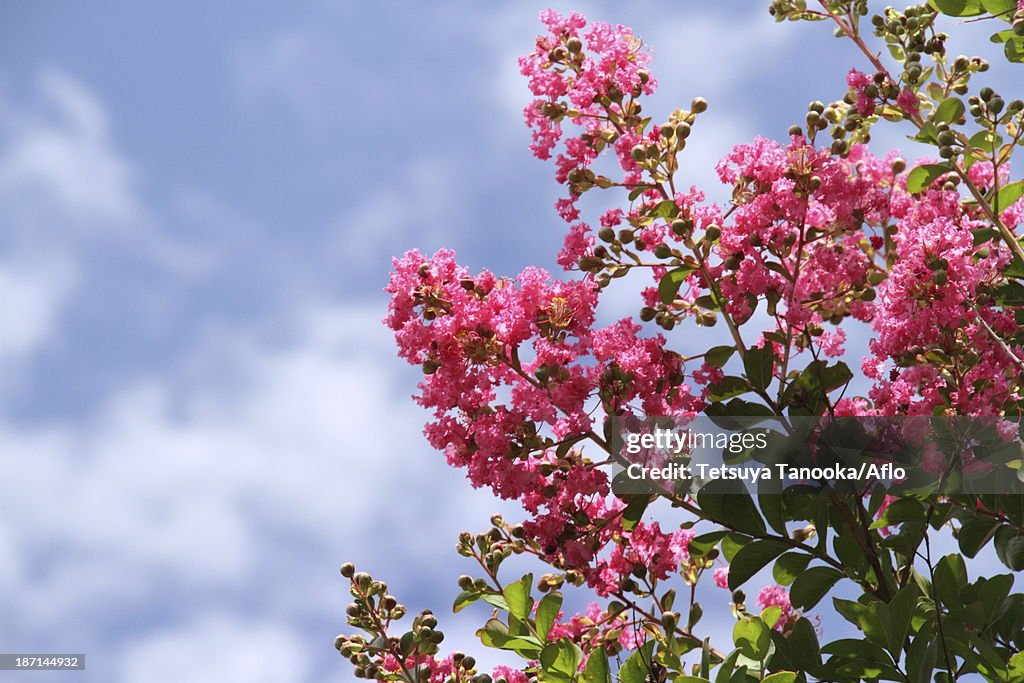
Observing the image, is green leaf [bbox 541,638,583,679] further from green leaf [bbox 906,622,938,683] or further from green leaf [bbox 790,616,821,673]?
green leaf [bbox 906,622,938,683]

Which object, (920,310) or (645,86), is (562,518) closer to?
(920,310)

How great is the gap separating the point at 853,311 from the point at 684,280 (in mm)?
472

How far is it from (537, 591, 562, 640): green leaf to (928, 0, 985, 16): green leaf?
175 centimetres

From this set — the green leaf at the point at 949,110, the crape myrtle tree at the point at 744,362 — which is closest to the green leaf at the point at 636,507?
the crape myrtle tree at the point at 744,362

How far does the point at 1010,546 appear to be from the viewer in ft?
7.62

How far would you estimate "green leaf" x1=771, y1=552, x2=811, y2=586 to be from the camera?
2.43 m

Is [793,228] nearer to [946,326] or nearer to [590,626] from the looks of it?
[946,326]

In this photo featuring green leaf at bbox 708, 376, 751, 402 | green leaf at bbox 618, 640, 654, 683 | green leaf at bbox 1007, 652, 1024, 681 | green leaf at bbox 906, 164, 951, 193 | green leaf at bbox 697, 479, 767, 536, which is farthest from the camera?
green leaf at bbox 906, 164, 951, 193

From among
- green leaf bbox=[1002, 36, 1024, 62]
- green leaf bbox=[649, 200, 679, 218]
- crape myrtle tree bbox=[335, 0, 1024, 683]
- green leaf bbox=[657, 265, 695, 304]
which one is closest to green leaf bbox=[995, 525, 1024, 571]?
crape myrtle tree bbox=[335, 0, 1024, 683]

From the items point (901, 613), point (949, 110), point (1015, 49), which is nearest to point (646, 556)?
point (901, 613)

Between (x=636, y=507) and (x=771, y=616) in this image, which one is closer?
(x=771, y=616)

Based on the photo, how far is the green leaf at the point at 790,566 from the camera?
2.43 meters

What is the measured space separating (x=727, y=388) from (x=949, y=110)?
0.92 meters

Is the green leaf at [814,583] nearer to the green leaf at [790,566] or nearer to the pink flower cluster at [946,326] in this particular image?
the green leaf at [790,566]
